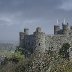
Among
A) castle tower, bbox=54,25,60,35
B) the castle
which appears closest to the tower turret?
the castle

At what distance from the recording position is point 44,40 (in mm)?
44281

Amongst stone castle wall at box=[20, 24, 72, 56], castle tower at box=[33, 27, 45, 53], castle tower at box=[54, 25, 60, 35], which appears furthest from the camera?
castle tower at box=[54, 25, 60, 35]

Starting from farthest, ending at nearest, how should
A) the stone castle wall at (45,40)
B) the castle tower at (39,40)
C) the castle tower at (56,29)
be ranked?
1. the castle tower at (56,29)
2. the stone castle wall at (45,40)
3. the castle tower at (39,40)

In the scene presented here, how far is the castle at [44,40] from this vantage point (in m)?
43.8

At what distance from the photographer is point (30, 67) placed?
2153cm

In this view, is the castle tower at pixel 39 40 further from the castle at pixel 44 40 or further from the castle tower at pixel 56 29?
the castle tower at pixel 56 29

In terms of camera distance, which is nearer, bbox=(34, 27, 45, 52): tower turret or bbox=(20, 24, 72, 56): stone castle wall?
bbox=(34, 27, 45, 52): tower turret

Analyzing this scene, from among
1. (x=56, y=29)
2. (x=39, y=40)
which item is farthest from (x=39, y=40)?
(x=56, y=29)

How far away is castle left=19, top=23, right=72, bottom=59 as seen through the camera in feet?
144

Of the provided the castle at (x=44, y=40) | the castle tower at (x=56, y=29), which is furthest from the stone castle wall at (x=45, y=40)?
the castle tower at (x=56, y=29)

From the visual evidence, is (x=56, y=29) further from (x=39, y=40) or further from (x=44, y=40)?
(x=39, y=40)

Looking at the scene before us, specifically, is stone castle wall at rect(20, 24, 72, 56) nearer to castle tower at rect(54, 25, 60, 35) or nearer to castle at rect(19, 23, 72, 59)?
castle at rect(19, 23, 72, 59)

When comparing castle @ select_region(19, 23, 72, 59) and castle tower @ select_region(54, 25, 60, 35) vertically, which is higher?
castle tower @ select_region(54, 25, 60, 35)

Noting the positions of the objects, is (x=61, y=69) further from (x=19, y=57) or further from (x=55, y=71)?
(x=19, y=57)
